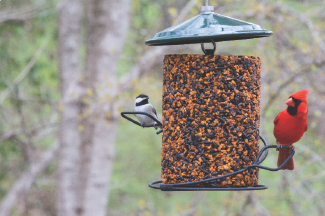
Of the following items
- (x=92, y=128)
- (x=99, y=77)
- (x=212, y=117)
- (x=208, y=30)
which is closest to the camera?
(x=208, y=30)

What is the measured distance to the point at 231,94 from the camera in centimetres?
330

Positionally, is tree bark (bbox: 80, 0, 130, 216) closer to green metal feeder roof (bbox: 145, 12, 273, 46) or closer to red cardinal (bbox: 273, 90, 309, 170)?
red cardinal (bbox: 273, 90, 309, 170)

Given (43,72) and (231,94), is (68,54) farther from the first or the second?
(231,94)

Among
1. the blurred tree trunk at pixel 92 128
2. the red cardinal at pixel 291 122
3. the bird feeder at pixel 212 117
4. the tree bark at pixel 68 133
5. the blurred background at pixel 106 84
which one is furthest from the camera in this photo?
the tree bark at pixel 68 133

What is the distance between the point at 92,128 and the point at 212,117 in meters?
6.26

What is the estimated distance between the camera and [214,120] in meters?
3.29

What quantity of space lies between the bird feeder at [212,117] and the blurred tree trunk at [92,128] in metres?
5.45

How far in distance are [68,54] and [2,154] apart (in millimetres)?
2978

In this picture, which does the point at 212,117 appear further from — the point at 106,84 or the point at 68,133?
the point at 68,133

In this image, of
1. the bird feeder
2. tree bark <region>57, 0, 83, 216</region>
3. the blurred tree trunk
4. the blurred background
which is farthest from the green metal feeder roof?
tree bark <region>57, 0, 83, 216</region>

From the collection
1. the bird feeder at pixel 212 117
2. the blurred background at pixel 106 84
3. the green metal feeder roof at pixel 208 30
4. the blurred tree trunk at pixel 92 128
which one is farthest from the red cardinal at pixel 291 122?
the blurred tree trunk at pixel 92 128

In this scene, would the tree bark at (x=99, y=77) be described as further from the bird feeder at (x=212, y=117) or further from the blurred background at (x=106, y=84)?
the bird feeder at (x=212, y=117)

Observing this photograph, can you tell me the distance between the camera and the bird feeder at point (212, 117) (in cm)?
324

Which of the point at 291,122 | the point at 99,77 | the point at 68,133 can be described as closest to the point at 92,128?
the point at 68,133
